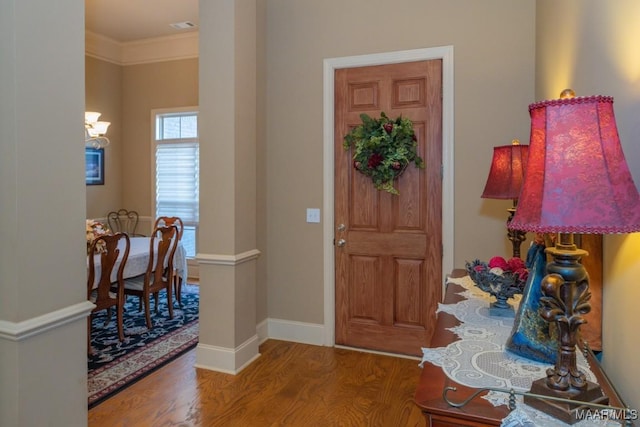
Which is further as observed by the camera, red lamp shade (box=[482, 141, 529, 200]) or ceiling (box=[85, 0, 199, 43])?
ceiling (box=[85, 0, 199, 43])

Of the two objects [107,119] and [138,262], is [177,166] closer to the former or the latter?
[107,119]

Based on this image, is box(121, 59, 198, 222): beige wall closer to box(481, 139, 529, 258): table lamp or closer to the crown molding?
the crown molding

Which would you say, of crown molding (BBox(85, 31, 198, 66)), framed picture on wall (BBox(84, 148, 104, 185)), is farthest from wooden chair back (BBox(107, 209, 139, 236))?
crown molding (BBox(85, 31, 198, 66))

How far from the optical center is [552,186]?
3.05 ft

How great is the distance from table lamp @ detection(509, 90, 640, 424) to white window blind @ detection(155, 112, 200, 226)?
5549 mm

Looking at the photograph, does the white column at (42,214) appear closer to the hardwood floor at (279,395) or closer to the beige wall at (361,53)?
the hardwood floor at (279,395)

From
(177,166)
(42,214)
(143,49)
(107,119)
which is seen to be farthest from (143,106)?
(42,214)

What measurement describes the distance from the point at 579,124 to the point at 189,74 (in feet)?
19.2

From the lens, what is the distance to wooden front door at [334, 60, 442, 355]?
3221 millimetres

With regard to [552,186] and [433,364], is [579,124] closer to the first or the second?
[552,186]

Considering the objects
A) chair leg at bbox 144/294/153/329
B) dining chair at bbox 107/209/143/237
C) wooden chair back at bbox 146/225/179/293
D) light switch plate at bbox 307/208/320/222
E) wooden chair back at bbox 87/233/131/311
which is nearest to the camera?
wooden chair back at bbox 87/233/131/311

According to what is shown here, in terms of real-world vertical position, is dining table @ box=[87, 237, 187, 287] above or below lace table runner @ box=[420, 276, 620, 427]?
below

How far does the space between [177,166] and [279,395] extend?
4.30 meters

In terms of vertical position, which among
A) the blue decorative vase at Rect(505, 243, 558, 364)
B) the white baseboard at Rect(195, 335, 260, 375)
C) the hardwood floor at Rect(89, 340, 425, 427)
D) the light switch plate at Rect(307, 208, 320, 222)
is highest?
the light switch plate at Rect(307, 208, 320, 222)
